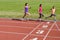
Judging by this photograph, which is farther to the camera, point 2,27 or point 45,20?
point 45,20

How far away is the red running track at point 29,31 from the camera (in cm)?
1450

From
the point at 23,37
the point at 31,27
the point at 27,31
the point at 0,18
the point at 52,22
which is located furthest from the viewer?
the point at 0,18

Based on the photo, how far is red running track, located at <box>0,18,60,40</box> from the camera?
14.5 meters

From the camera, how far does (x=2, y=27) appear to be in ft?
57.7

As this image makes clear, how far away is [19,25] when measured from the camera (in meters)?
18.4

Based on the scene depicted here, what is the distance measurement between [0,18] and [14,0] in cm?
1782

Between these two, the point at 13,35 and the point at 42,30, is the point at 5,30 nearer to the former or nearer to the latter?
the point at 13,35

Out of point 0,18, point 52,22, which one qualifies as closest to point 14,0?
point 0,18

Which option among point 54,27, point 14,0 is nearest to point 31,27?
point 54,27

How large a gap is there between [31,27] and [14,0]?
22281 millimetres

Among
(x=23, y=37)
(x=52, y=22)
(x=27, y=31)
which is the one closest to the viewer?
(x=23, y=37)

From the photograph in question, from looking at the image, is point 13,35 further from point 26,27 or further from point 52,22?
point 52,22

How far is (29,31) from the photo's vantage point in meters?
16.2

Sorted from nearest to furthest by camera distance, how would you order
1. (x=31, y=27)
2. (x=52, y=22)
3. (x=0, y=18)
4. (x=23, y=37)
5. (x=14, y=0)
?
(x=23, y=37) → (x=31, y=27) → (x=52, y=22) → (x=0, y=18) → (x=14, y=0)
